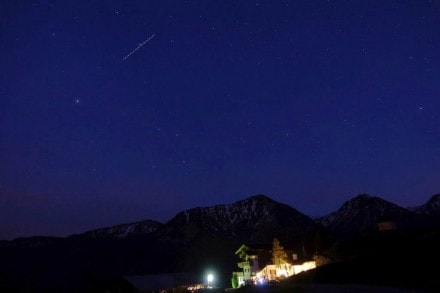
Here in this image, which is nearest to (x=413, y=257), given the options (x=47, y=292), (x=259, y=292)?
(x=259, y=292)

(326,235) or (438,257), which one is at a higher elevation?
(326,235)

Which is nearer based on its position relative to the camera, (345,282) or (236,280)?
(345,282)

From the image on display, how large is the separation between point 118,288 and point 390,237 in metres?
76.8

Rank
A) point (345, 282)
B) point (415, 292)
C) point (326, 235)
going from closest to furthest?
point (415, 292), point (345, 282), point (326, 235)

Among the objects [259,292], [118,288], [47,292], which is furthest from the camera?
[47,292]

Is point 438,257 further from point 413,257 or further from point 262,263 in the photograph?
point 262,263

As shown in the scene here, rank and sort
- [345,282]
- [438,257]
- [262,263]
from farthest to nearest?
[262,263]
[345,282]
[438,257]

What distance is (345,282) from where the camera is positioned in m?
53.9

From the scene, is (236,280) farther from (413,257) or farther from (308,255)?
(413,257)

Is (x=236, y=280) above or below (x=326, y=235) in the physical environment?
below

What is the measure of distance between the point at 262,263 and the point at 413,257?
41.7 m

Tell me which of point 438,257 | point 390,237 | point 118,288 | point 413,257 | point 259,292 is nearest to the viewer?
point 438,257

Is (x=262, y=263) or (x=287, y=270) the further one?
(x=262, y=263)

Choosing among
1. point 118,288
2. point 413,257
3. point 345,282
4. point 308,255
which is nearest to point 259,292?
point 345,282
